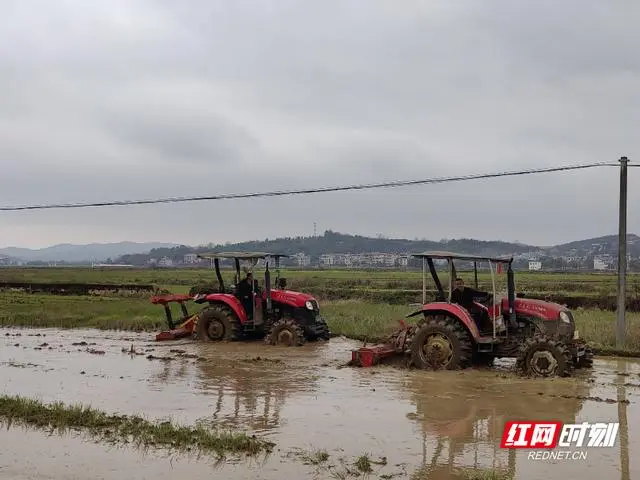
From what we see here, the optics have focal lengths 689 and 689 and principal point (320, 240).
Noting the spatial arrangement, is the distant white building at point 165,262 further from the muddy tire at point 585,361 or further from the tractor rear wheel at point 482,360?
the muddy tire at point 585,361

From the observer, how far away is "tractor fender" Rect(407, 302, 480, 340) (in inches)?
444

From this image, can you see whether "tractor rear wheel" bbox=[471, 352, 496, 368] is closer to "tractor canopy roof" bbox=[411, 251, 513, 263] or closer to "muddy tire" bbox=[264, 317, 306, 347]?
"tractor canopy roof" bbox=[411, 251, 513, 263]

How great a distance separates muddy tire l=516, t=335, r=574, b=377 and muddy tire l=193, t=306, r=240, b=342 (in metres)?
6.74

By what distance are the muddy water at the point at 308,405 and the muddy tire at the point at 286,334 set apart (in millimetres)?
350

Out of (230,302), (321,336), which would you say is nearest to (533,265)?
(321,336)

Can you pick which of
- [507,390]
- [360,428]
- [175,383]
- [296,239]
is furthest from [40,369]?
[296,239]

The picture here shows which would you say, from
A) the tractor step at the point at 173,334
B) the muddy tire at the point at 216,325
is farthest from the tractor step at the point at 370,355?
the tractor step at the point at 173,334

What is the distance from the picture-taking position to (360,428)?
25.3 feet

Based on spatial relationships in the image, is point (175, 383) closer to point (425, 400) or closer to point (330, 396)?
point (330, 396)

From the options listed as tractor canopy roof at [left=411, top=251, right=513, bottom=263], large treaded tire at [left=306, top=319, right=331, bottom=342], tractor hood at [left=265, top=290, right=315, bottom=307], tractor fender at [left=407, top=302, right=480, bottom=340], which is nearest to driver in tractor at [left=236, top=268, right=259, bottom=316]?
tractor hood at [left=265, top=290, right=315, bottom=307]

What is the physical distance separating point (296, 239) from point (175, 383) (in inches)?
4563

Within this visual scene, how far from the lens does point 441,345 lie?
11430 millimetres

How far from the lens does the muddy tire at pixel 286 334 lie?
14523 millimetres

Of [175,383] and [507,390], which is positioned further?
[175,383]
